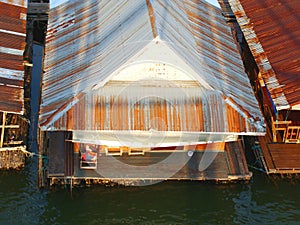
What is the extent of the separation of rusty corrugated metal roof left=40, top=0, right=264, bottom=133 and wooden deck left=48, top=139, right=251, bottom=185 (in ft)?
9.74

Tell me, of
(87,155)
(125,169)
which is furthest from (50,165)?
(125,169)

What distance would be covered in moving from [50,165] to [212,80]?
10.0 metres

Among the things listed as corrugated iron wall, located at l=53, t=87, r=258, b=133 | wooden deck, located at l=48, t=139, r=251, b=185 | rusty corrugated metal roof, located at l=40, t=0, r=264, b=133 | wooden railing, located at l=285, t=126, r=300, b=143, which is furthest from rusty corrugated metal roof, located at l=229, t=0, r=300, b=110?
wooden deck, located at l=48, t=139, r=251, b=185

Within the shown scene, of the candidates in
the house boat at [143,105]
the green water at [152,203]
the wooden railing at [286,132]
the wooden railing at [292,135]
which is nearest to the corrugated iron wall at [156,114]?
the house boat at [143,105]

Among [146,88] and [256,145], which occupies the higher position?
[146,88]

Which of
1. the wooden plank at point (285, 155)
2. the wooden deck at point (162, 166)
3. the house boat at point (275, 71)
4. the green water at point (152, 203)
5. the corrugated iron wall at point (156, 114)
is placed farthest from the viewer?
the house boat at point (275, 71)

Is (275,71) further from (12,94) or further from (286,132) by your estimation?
(12,94)

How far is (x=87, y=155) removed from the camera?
25594 mm

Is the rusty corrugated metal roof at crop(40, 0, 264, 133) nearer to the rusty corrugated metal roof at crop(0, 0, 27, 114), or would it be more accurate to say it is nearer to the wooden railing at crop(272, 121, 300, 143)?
the rusty corrugated metal roof at crop(0, 0, 27, 114)

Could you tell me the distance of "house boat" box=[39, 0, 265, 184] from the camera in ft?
78.4

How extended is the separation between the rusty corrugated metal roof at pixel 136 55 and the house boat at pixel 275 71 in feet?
5.42

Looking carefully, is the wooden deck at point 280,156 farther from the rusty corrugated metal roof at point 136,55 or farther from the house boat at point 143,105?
the rusty corrugated metal roof at point 136,55

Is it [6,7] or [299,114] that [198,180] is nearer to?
[299,114]

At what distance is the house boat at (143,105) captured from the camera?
23906 millimetres
